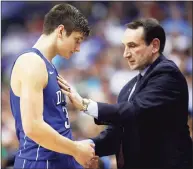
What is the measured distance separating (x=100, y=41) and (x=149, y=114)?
2627 mm

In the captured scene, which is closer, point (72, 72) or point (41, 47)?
point (41, 47)

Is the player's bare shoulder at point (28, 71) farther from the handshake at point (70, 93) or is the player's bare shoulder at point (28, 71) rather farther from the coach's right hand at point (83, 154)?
the coach's right hand at point (83, 154)

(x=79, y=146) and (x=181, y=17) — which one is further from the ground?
(x=181, y=17)

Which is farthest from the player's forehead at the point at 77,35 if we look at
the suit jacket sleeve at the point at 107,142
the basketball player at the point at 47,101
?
the suit jacket sleeve at the point at 107,142

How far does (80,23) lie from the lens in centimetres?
261

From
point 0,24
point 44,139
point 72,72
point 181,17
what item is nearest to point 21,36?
point 0,24

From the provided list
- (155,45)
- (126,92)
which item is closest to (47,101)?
(126,92)

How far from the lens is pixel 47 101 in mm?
2428

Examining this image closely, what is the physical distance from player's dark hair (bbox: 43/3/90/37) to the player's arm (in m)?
0.32

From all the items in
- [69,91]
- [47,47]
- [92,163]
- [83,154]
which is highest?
[47,47]

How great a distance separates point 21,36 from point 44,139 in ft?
10.1

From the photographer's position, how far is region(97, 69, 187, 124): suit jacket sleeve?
2770mm

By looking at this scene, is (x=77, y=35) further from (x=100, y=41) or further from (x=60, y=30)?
(x=100, y=41)

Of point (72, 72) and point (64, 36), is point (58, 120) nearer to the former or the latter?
point (64, 36)
